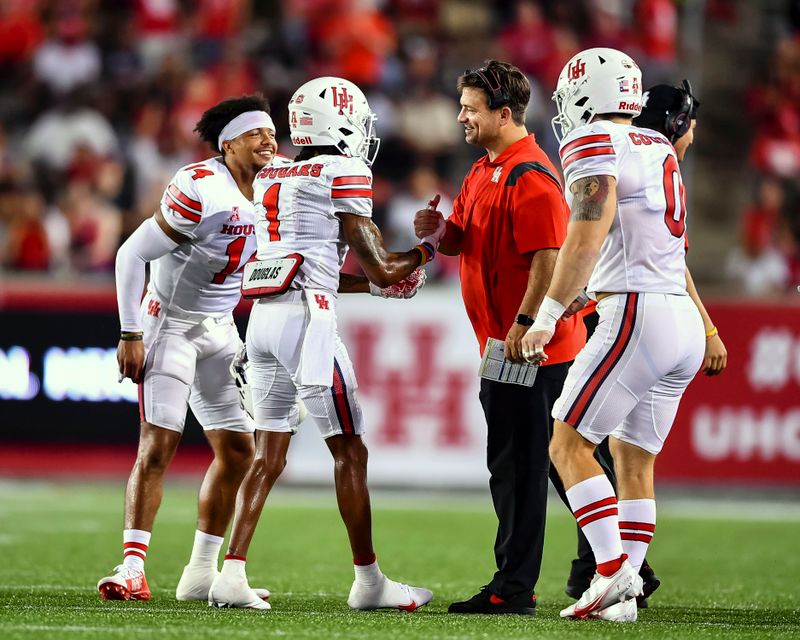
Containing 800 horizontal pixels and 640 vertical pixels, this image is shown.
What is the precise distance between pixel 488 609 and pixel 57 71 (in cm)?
1034

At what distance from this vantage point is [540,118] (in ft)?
44.2

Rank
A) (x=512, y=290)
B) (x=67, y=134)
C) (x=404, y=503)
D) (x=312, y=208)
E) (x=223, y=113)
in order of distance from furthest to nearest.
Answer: (x=67, y=134) < (x=404, y=503) < (x=223, y=113) < (x=512, y=290) < (x=312, y=208)

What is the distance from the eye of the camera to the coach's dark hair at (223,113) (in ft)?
20.4

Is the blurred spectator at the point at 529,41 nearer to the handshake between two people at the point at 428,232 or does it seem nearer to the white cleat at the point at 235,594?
the handshake between two people at the point at 428,232

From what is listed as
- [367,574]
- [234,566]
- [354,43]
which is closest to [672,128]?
[367,574]

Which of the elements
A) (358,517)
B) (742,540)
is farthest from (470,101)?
(742,540)

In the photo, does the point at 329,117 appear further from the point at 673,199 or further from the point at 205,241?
the point at 673,199

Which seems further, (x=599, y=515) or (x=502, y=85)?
(x=502, y=85)

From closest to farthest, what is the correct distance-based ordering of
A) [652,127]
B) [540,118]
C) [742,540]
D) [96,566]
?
[652,127] → [96,566] → [742,540] → [540,118]

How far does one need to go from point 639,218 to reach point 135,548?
2.52m

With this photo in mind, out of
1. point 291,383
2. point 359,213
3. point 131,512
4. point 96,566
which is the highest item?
point 359,213

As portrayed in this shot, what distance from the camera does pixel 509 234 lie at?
5.60 meters

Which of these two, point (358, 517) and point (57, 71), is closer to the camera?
point (358, 517)

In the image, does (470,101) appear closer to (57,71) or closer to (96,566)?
(96,566)
